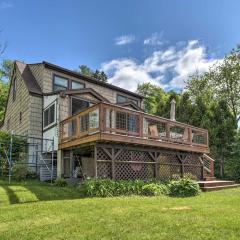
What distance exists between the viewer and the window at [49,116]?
53.9ft

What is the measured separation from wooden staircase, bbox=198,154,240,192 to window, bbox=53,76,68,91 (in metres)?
8.73

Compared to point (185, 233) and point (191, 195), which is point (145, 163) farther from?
point (185, 233)

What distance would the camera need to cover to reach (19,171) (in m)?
15.2

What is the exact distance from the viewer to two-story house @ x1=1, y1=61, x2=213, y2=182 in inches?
482

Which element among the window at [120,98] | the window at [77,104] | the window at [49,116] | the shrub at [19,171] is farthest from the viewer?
the window at [120,98]

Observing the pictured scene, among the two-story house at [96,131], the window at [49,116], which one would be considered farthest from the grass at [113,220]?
the window at [49,116]

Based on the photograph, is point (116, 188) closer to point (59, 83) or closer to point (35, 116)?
point (35, 116)

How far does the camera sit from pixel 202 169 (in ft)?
55.4

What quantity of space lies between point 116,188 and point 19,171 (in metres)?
6.28

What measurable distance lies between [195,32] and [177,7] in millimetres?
9265

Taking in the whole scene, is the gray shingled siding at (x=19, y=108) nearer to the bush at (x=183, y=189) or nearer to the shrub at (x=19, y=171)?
the shrub at (x=19, y=171)

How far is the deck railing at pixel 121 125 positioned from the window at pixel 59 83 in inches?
165

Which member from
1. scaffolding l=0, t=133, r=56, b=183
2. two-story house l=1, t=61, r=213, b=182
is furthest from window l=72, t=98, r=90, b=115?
scaffolding l=0, t=133, r=56, b=183

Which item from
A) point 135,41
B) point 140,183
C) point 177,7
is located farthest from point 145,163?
point 135,41
